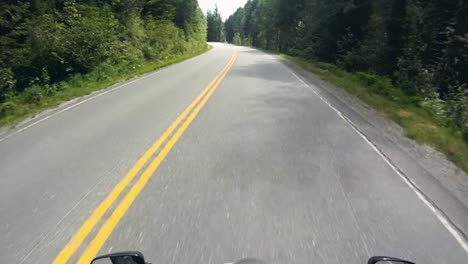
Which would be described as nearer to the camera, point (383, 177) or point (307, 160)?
point (383, 177)

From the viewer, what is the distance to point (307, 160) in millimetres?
5812

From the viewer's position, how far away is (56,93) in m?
12.2

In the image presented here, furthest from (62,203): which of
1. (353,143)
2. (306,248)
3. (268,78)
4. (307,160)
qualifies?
(268,78)

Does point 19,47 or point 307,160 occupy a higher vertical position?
point 19,47

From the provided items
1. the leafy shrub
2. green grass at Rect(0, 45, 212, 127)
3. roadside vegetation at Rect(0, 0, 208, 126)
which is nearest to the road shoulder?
green grass at Rect(0, 45, 212, 127)

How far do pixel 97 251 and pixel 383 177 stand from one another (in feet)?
12.9

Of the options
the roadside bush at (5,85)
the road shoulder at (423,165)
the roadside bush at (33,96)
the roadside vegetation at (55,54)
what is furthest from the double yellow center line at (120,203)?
the roadside bush at (5,85)

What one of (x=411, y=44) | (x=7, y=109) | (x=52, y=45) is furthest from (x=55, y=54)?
(x=411, y=44)

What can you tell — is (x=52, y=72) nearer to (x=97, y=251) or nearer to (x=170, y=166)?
(x=170, y=166)

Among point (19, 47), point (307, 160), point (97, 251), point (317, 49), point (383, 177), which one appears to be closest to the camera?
point (97, 251)

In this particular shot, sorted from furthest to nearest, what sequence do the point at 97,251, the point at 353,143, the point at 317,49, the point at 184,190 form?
the point at 317,49
the point at 353,143
the point at 184,190
the point at 97,251

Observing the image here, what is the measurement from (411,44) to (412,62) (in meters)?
0.94

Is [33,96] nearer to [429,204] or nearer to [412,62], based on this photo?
[429,204]

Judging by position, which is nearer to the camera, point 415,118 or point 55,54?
point 415,118
